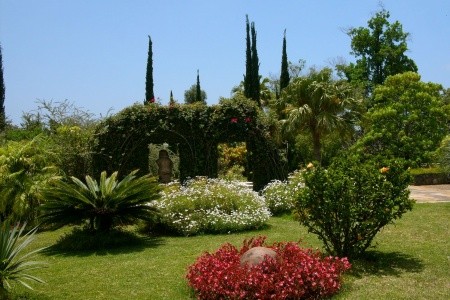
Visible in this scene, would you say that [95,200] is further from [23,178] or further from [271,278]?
[271,278]

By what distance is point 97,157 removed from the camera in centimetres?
1455

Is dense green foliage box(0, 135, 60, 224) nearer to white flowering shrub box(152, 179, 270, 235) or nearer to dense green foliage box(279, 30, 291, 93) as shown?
white flowering shrub box(152, 179, 270, 235)

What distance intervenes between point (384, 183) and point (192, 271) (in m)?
2.80

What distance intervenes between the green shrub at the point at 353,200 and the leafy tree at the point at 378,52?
23366mm

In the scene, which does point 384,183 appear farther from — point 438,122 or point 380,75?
point 380,75

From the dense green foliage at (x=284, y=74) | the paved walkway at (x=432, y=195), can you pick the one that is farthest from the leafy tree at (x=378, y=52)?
the paved walkway at (x=432, y=195)

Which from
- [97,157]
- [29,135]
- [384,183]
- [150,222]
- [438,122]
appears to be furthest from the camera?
[438,122]

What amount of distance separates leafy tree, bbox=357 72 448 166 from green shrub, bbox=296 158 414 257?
53.0 feet

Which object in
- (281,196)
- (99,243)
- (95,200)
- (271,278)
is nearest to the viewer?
(271,278)

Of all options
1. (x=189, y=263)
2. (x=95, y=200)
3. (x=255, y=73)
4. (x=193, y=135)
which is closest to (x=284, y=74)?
(x=255, y=73)

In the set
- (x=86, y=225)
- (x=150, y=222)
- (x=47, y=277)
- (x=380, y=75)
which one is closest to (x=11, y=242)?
(x=47, y=277)

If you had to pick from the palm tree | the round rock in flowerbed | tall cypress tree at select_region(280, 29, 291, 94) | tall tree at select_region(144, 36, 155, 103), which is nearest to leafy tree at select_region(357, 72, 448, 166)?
the palm tree

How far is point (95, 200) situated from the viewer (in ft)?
30.0

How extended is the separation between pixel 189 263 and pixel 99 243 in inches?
101
